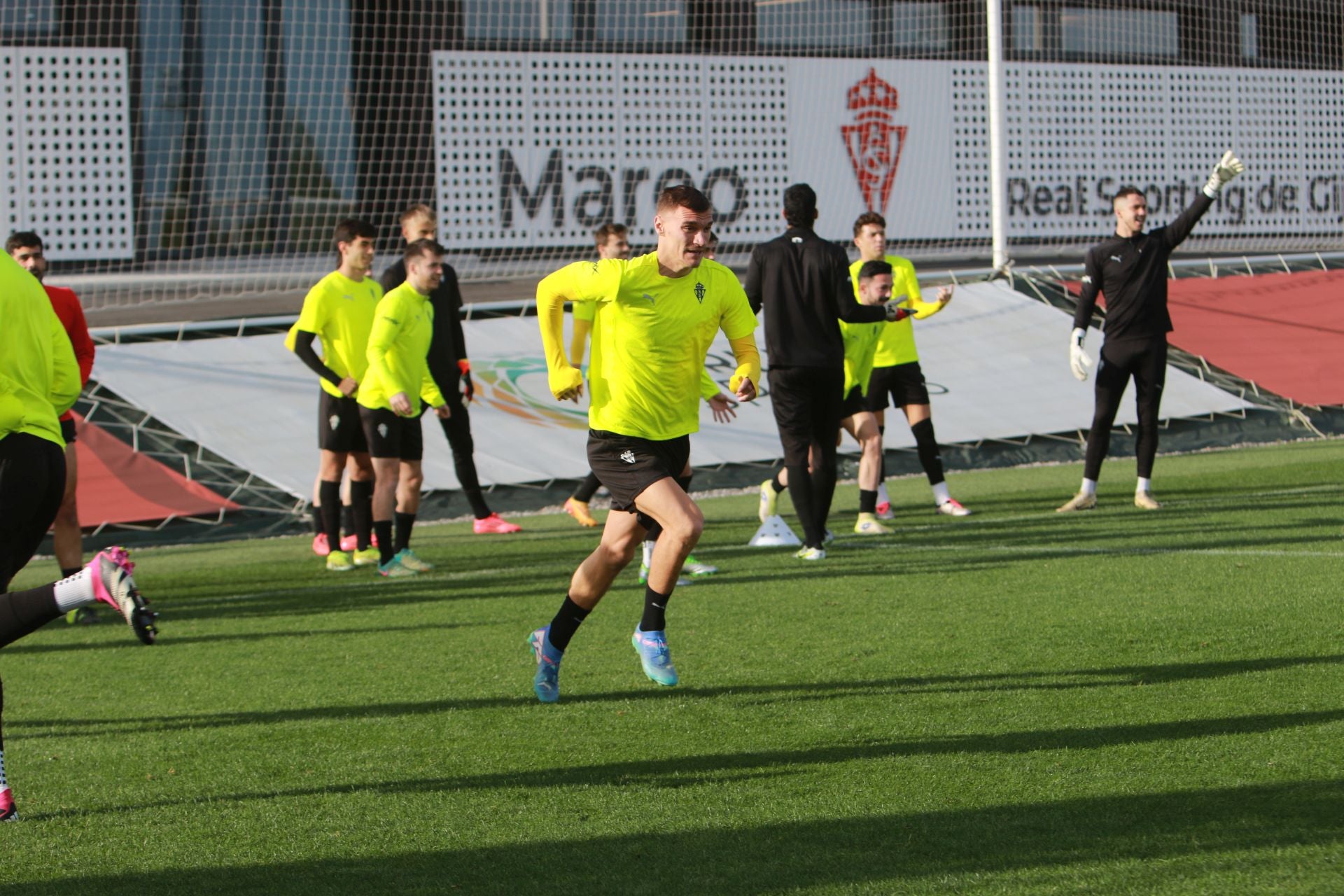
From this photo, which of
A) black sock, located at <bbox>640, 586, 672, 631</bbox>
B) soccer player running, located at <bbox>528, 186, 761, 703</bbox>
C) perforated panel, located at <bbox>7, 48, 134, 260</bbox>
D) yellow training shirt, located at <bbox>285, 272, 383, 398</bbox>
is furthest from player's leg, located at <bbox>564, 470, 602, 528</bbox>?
perforated panel, located at <bbox>7, 48, 134, 260</bbox>

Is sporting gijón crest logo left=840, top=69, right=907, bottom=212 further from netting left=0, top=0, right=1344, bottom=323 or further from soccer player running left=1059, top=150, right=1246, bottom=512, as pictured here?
soccer player running left=1059, top=150, right=1246, bottom=512

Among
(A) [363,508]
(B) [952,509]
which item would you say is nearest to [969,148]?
(B) [952,509]

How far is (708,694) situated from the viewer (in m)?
5.17

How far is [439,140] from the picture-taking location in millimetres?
18359

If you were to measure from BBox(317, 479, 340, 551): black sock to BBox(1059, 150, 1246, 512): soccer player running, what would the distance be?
15.4ft

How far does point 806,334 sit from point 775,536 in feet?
4.87

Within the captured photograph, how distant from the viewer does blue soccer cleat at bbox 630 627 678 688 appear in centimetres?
513

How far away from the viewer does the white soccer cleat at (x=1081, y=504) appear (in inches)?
390

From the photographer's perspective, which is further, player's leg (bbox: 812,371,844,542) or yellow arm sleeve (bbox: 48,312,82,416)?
player's leg (bbox: 812,371,844,542)

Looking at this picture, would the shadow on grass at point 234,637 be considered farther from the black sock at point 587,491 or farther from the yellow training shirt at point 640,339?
the black sock at point 587,491

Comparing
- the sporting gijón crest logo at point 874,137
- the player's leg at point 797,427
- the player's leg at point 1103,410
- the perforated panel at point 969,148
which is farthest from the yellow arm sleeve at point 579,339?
the perforated panel at point 969,148

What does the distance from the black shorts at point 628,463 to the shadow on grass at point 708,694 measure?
0.71m

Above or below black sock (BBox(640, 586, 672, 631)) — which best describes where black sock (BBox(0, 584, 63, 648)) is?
above

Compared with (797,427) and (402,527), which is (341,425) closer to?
(402,527)
